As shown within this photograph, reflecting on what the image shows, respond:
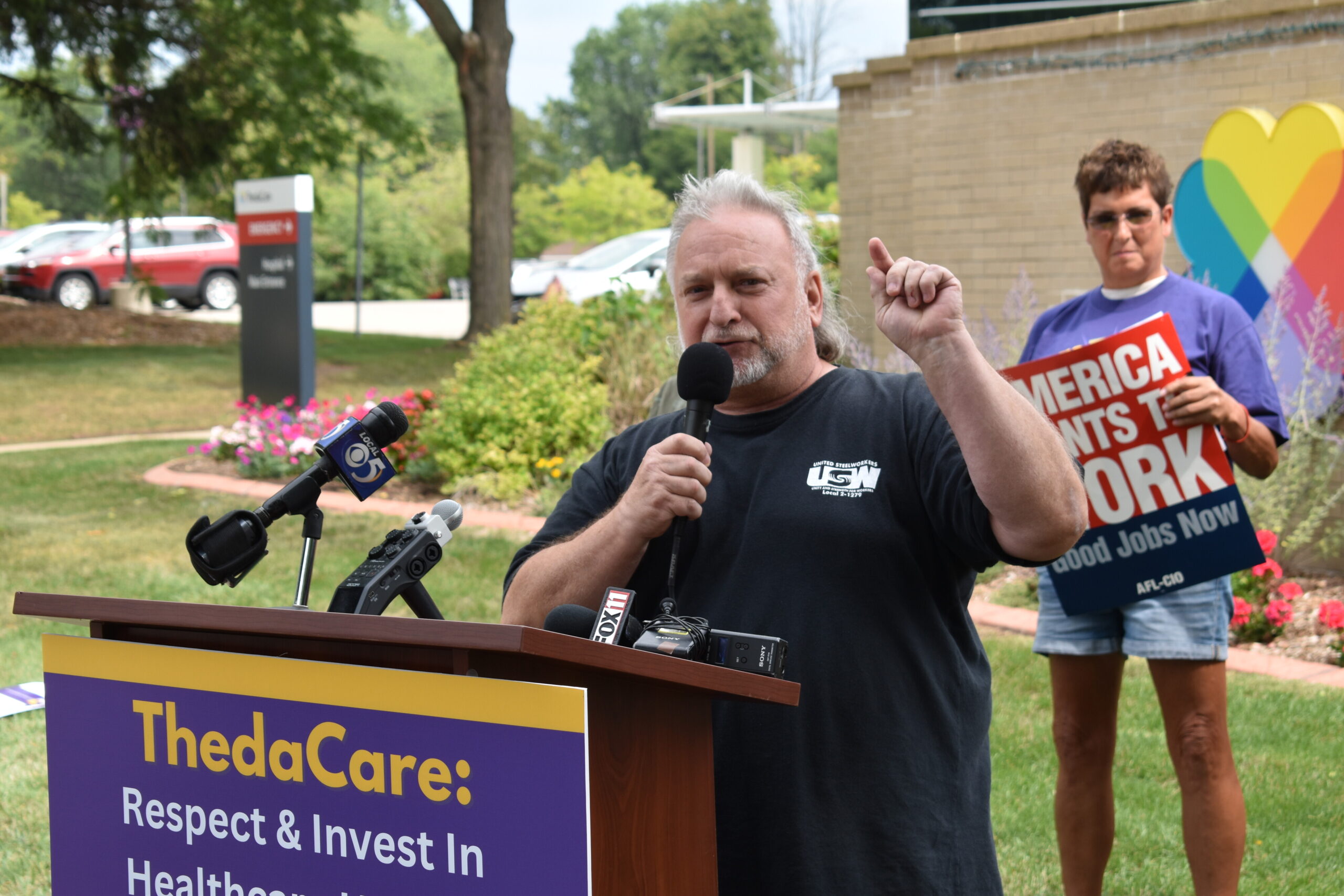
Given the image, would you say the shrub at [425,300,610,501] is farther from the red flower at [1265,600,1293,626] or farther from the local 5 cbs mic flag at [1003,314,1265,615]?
the local 5 cbs mic flag at [1003,314,1265,615]

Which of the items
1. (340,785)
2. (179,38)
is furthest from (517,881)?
→ (179,38)

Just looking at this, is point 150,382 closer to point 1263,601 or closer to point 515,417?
point 515,417

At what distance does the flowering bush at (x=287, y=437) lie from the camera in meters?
10.9

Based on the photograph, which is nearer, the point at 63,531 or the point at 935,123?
the point at 63,531

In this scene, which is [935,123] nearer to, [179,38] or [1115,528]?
[1115,528]

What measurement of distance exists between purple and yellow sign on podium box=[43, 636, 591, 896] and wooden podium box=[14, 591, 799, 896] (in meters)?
0.05

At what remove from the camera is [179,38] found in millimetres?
19500

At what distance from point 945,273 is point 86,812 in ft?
5.25

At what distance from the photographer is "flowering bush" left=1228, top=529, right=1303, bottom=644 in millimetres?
6242

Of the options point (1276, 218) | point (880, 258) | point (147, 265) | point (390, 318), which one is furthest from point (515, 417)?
point (390, 318)

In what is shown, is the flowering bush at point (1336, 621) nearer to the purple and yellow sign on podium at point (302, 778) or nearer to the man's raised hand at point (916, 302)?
the man's raised hand at point (916, 302)

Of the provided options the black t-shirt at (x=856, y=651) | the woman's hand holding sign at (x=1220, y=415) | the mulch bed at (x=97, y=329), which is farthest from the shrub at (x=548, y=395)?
the mulch bed at (x=97, y=329)

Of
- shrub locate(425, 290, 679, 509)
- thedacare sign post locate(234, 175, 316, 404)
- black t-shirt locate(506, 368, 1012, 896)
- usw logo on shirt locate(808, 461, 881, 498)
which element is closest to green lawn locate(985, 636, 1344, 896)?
black t-shirt locate(506, 368, 1012, 896)

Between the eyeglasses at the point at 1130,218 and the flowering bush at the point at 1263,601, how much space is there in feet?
10.3
